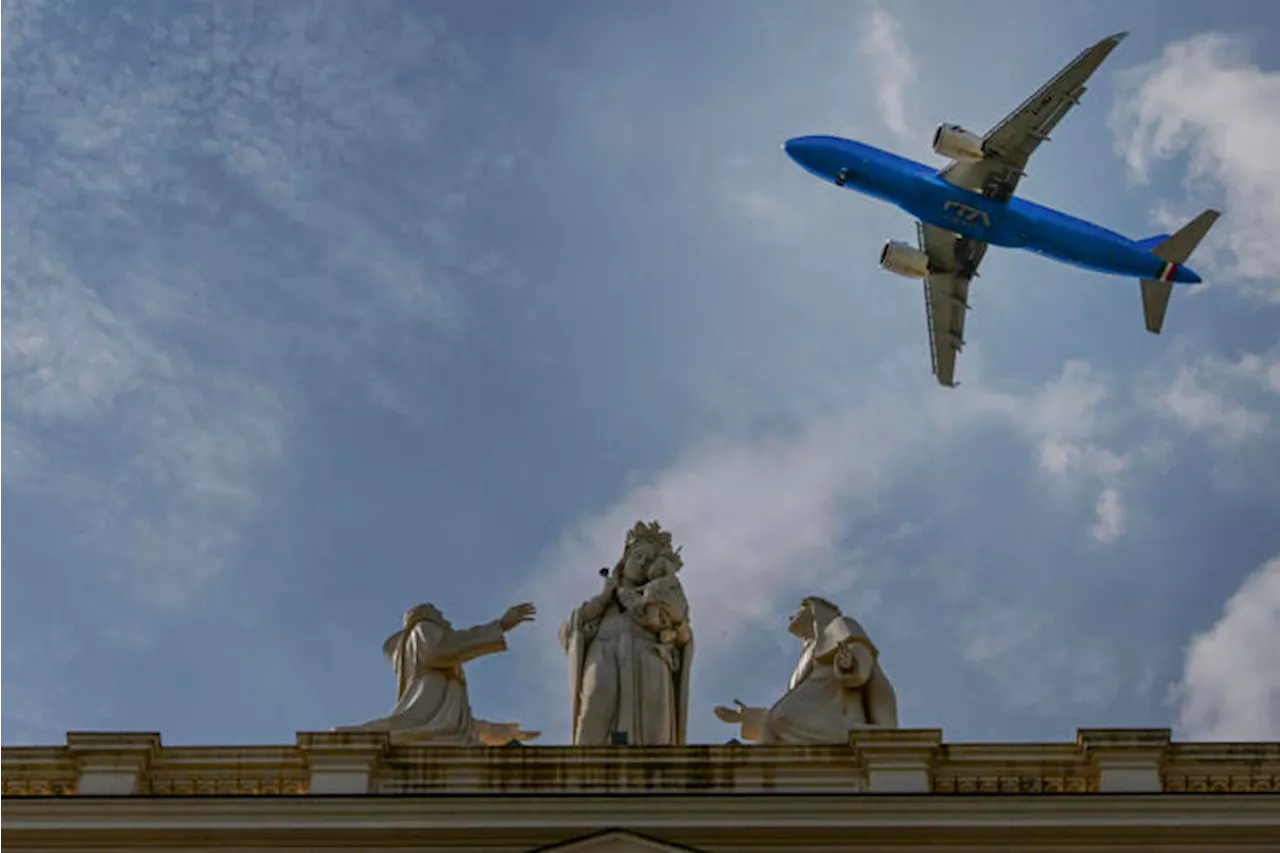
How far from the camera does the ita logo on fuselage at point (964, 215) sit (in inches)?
2835

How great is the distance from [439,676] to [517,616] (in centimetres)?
137

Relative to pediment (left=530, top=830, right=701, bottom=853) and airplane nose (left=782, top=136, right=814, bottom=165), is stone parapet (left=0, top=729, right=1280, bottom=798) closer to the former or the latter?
pediment (left=530, top=830, right=701, bottom=853)

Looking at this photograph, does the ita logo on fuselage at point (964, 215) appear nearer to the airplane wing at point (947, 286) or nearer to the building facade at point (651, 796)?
the airplane wing at point (947, 286)

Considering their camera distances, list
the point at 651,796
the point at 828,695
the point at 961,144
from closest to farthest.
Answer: the point at 651,796, the point at 828,695, the point at 961,144

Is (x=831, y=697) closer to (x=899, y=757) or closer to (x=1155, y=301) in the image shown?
(x=899, y=757)

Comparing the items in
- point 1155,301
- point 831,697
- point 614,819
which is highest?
point 1155,301

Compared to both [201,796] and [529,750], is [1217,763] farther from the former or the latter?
[201,796]

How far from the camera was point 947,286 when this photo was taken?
→ 74.6 metres

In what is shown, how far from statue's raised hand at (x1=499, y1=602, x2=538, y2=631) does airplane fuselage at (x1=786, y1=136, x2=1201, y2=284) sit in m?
40.7

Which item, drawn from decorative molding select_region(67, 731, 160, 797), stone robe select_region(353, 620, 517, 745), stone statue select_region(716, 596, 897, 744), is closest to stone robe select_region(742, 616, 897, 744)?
stone statue select_region(716, 596, 897, 744)

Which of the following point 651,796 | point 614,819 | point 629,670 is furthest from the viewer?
point 629,670

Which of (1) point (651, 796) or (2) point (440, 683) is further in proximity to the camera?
(2) point (440, 683)

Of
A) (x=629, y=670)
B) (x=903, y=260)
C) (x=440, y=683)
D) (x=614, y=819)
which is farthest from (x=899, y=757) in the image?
(x=903, y=260)

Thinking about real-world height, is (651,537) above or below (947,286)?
below
